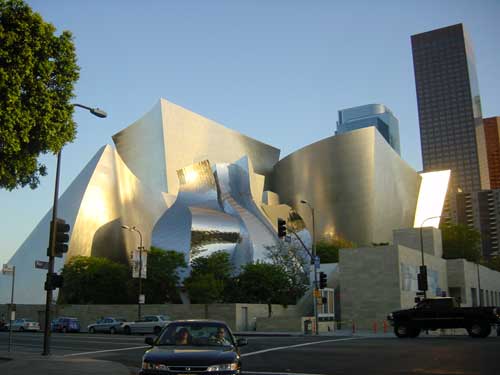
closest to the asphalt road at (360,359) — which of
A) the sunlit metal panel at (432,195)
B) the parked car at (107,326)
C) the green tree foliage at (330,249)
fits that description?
the parked car at (107,326)

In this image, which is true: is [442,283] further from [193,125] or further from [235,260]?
[193,125]

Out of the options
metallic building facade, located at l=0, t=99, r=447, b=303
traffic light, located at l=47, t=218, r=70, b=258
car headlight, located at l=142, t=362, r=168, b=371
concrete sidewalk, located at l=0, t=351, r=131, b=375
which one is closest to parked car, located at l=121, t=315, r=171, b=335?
traffic light, located at l=47, t=218, r=70, b=258

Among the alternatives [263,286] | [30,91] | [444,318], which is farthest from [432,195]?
[30,91]

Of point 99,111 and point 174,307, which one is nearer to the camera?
point 99,111

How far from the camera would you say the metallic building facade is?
6756 centimetres

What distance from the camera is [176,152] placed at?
3989 inches

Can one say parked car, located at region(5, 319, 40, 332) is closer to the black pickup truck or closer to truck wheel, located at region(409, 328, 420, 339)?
the black pickup truck

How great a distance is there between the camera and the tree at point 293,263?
59.5 m

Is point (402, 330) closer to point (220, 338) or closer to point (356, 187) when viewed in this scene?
point (220, 338)

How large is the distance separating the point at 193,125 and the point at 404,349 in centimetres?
9018

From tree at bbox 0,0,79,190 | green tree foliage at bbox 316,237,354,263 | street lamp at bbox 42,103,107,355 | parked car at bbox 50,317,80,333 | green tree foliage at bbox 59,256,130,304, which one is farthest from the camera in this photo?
green tree foliage at bbox 316,237,354,263

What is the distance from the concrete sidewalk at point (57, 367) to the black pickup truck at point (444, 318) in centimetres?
1768

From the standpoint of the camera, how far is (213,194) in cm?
7544

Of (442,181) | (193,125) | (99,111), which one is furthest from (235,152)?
(99,111)
